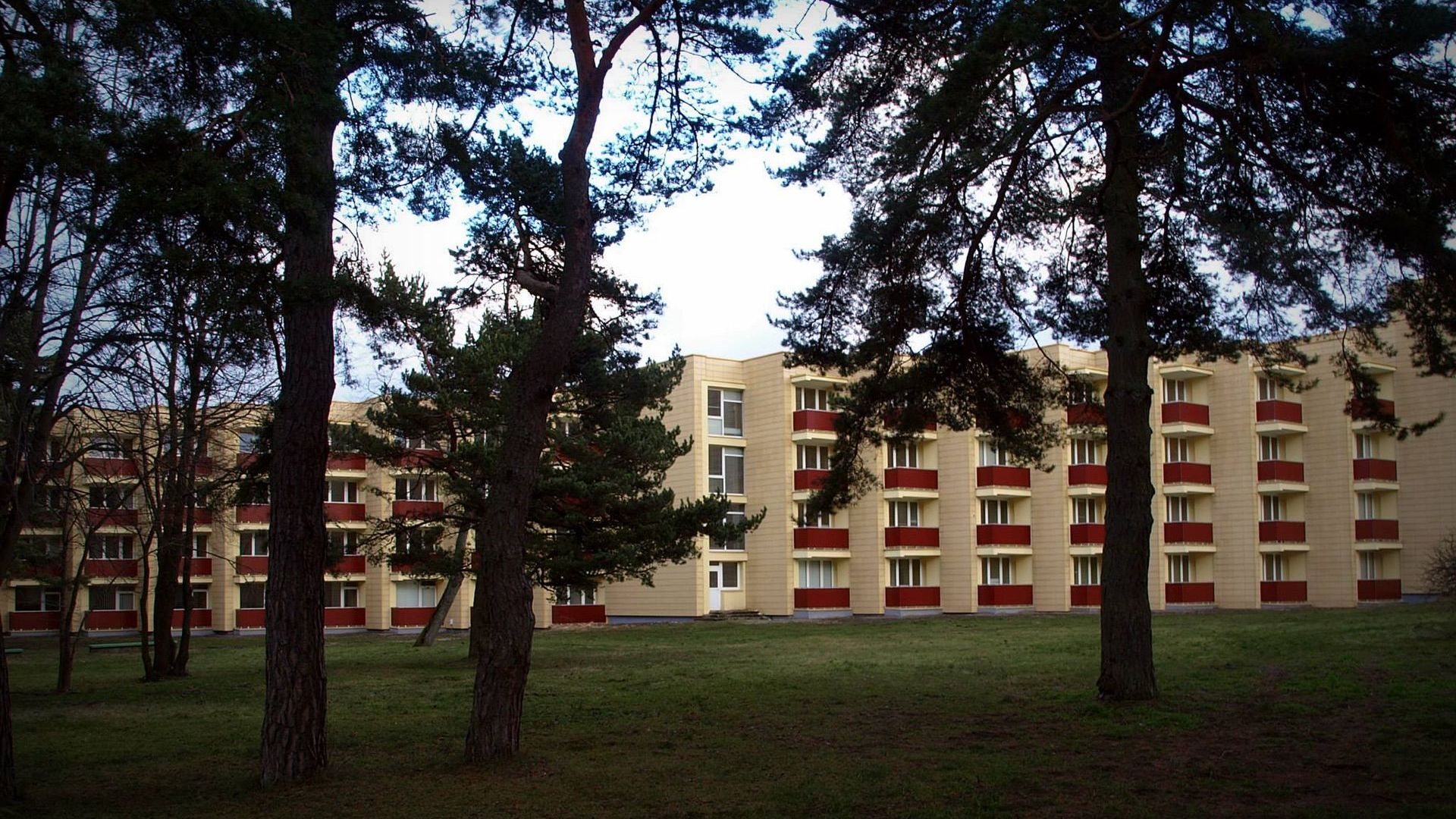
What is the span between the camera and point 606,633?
39625mm

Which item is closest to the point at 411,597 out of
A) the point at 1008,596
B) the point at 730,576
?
the point at 730,576

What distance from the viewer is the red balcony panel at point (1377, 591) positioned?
44.5 meters

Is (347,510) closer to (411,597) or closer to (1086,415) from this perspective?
(411,597)

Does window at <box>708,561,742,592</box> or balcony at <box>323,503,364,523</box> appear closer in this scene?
window at <box>708,561,742,592</box>

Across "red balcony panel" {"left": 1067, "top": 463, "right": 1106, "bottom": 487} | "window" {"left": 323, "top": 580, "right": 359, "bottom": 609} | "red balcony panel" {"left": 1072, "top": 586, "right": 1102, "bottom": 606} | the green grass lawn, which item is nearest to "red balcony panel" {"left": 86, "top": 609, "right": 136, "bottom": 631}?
"window" {"left": 323, "top": 580, "right": 359, "bottom": 609}

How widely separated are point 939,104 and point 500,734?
7231 millimetres

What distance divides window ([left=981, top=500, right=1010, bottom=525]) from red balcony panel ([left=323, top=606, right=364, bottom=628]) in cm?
2656

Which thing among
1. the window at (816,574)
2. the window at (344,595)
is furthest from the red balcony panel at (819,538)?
the window at (344,595)

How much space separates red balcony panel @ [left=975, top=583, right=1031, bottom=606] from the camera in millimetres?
47500

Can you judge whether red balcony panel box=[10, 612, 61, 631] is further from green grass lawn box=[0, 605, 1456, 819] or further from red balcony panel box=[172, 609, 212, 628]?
green grass lawn box=[0, 605, 1456, 819]

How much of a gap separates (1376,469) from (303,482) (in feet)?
146

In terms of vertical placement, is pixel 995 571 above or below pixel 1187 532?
below

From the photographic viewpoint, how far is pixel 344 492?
49281mm

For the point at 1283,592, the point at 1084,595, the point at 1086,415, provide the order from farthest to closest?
the point at 1084,595
the point at 1283,592
the point at 1086,415
